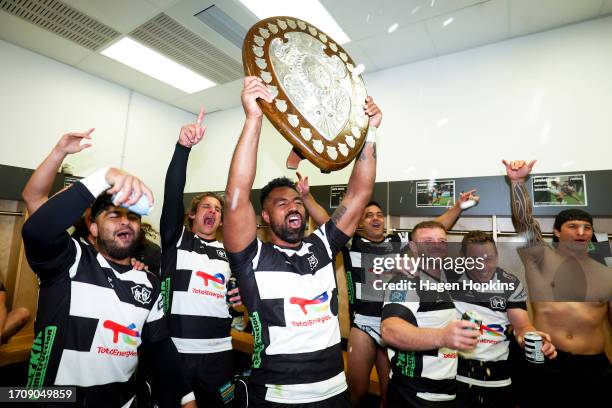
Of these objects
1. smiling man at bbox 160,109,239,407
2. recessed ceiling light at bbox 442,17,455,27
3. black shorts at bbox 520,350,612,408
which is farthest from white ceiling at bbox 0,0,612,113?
black shorts at bbox 520,350,612,408

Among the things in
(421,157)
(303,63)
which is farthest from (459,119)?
(303,63)

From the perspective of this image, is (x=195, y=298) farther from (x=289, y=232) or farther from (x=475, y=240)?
(x=475, y=240)

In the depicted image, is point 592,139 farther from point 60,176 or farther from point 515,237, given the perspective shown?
point 60,176

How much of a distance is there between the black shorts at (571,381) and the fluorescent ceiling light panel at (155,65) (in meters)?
4.14

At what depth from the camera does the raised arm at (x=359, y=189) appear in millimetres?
1558

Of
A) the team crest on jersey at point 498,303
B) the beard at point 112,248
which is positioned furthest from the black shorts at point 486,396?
the beard at point 112,248

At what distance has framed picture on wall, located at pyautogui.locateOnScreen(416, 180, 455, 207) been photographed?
2.73 m

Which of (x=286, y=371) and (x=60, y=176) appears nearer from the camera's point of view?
(x=286, y=371)

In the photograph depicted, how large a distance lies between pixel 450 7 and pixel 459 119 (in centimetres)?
93

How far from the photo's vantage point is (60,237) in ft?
3.30

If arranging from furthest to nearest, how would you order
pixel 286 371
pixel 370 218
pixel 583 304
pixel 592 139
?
pixel 370 218 → pixel 592 139 → pixel 583 304 → pixel 286 371

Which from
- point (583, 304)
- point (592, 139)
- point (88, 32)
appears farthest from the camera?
point (88, 32)

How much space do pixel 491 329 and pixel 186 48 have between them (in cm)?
344

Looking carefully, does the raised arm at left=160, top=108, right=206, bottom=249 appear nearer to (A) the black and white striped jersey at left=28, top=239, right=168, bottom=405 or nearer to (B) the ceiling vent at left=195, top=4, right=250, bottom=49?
(A) the black and white striped jersey at left=28, top=239, right=168, bottom=405
